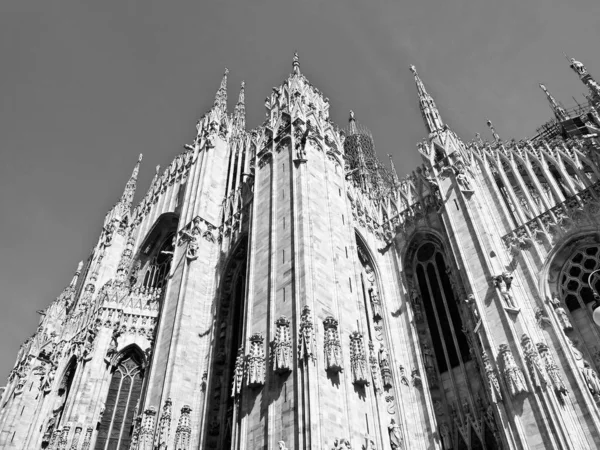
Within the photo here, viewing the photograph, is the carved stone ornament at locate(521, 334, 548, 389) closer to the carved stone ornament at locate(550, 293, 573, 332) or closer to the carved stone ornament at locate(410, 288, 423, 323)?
the carved stone ornament at locate(550, 293, 573, 332)

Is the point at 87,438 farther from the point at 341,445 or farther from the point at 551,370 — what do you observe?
the point at 551,370

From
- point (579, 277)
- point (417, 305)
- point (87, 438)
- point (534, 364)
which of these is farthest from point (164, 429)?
point (579, 277)

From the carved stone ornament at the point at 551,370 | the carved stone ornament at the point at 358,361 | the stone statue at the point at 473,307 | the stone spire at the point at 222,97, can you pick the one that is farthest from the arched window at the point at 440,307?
the stone spire at the point at 222,97

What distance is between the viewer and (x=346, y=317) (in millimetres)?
16906

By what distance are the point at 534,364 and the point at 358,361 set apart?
17.1ft

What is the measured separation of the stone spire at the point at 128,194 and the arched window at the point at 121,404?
48.9 feet

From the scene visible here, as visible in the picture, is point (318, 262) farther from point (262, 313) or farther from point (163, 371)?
point (163, 371)

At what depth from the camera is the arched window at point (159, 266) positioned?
30641mm

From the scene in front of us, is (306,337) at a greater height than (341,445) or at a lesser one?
greater

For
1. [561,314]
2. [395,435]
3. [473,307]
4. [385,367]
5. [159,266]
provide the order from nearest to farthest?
[561,314], [473,307], [395,435], [385,367], [159,266]

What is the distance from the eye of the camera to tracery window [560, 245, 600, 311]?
1681cm

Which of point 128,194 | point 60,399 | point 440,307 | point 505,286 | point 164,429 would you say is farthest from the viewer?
point 128,194

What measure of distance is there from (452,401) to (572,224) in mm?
7839

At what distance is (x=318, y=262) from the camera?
17.3m
